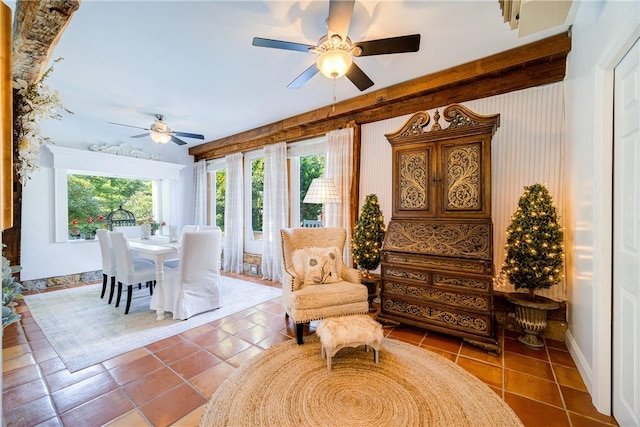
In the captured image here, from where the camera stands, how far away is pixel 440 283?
8.16 ft

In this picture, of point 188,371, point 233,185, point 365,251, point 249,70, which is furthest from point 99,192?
point 365,251

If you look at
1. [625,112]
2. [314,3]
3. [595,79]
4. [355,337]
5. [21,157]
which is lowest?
[355,337]

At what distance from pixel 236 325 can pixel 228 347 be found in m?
0.46

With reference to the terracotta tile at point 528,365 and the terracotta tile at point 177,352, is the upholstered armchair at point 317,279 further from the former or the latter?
the terracotta tile at point 528,365

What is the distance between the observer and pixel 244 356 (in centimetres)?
228

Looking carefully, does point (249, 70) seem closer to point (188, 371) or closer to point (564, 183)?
point (188, 371)

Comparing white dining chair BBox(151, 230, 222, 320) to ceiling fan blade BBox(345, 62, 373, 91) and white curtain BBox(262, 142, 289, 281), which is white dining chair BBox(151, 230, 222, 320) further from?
ceiling fan blade BBox(345, 62, 373, 91)

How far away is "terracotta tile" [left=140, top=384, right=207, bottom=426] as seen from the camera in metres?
1.60

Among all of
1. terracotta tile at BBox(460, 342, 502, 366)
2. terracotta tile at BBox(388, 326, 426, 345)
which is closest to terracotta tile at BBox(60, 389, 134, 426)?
terracotta tile at BBox(388, 326, 426, 345)

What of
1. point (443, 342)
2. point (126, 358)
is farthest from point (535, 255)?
point (126, 358)

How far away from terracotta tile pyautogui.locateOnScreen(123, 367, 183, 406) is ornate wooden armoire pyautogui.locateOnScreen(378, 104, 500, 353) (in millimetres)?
1938

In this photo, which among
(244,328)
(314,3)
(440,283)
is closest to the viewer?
(314,3)

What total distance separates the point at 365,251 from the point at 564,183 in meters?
2.02

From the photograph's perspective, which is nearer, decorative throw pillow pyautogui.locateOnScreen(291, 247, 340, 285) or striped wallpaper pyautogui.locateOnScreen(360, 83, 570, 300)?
striped wallpaper pyautogui.locateOnScreen(360, 83, 570, 300)
